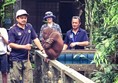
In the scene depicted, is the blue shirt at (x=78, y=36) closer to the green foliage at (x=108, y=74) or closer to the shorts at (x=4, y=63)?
the shorts at (x=4, y=63)

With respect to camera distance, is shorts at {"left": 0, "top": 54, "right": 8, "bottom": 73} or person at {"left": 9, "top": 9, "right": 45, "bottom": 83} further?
shorts at {"left": 0, "top": 54, "right": 8, "bottom": 73}

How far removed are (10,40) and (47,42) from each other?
2.83 feet

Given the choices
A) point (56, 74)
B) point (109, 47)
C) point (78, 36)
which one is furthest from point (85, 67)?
point (109, 47)

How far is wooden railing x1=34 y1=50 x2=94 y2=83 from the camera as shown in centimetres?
479

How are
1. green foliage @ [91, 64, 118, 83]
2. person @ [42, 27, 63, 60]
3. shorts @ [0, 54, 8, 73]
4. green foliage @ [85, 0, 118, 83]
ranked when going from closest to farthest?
green foliage @ [85, 0, 118, 83] < green foliage @ [91, 64, 118, 83] < person @ [42, 27, 63, 60] < shorts @ [0, 54, 8, 73]

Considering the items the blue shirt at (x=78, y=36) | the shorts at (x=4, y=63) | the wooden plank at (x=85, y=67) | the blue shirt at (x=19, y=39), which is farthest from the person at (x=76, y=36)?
the shorts at (x=4, y=63)

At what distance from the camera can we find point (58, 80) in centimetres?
622

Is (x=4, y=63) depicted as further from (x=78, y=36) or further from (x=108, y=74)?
(x=108, y=74)

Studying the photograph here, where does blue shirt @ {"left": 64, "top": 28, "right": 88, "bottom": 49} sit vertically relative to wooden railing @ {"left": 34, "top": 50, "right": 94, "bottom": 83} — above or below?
above

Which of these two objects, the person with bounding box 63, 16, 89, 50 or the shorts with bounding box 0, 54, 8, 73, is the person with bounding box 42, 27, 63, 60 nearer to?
the person with bounding box 63, 16, 89, 50

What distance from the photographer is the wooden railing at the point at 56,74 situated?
479 centimetres

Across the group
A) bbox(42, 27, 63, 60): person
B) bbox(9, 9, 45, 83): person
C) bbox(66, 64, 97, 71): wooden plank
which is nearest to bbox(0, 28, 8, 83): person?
bbox(9, 9, 45, 83): person

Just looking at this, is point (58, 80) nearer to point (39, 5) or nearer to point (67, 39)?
point (67, 39)

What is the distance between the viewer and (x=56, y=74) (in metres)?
6.27
